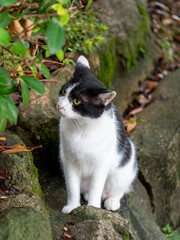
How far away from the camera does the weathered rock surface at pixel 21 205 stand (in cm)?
197

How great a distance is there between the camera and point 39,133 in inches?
144

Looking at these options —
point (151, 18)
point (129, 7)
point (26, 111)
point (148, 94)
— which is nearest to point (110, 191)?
point (26, 111)

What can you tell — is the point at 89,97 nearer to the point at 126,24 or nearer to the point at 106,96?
the point at 106,96

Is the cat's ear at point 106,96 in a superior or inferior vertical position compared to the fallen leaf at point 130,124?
superior

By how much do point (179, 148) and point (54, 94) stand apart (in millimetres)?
2113

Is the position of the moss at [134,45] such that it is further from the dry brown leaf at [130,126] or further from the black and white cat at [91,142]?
the black and white cat at [91,142]

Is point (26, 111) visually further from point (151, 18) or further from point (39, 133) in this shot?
point (151, 18)

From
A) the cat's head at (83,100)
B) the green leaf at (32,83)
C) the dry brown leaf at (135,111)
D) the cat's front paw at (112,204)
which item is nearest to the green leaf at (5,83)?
the green leaf at (32,83)

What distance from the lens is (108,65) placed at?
4.88m

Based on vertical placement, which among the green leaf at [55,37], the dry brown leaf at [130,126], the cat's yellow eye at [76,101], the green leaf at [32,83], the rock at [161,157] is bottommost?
the rock at [161,157]

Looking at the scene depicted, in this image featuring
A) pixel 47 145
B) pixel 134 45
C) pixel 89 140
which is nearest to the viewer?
pixel 89 140

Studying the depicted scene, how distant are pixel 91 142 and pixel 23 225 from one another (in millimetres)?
1107

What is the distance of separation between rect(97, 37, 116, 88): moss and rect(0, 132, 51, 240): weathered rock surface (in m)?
2.35

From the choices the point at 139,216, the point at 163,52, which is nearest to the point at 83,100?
the point at 139,216
